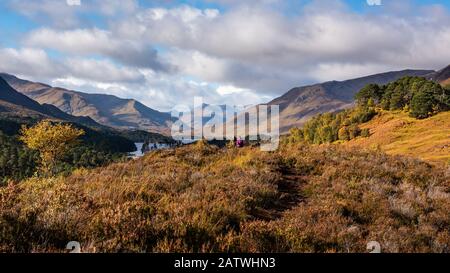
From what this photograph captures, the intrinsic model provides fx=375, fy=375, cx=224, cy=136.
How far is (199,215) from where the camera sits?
27.3 ft

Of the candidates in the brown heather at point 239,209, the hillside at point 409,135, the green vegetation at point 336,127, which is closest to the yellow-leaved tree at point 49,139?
the brown heather at point 239,209

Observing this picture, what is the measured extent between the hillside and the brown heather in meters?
62.4

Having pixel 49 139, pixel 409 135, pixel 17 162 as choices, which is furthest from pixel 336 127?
pixel 17 162

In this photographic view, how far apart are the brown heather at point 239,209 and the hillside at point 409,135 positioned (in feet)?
205

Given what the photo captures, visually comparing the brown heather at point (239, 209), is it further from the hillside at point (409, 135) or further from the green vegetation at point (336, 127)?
the green vegetation at point (336, 127)

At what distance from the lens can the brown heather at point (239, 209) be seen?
6.70 meters

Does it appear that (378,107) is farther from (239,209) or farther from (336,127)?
(239,209)

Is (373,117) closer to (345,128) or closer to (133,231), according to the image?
(345,128)

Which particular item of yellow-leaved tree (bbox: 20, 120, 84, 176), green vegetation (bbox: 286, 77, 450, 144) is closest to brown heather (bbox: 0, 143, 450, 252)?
yellow-leaved tree (bbox: 20, 120, 84, 176)

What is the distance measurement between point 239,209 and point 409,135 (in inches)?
3886

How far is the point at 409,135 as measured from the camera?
9631cm

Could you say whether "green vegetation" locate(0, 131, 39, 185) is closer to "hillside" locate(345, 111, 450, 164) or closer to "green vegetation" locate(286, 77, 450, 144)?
"green vegetation" locate(286, 77, 450, 144)
